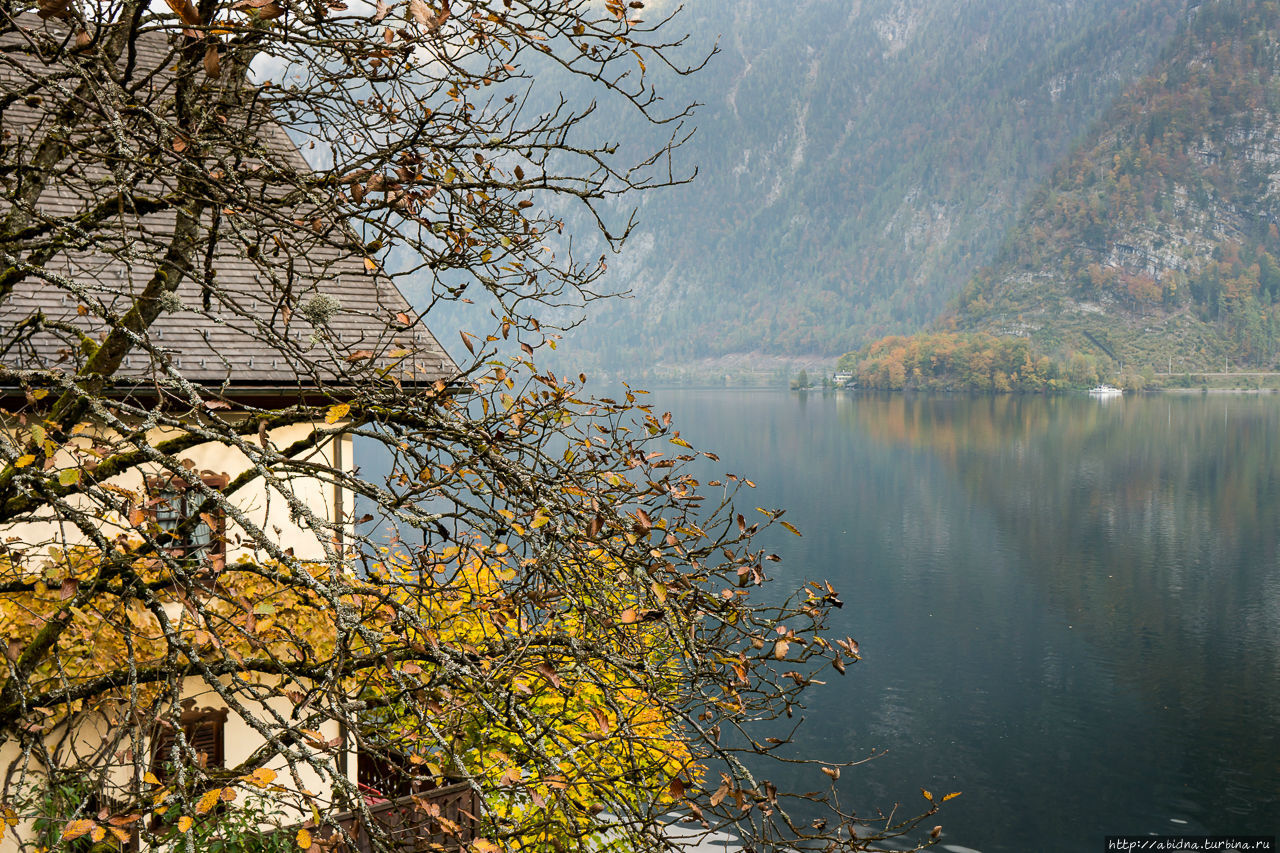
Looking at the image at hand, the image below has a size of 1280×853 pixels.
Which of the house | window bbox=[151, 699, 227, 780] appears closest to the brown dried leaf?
the house

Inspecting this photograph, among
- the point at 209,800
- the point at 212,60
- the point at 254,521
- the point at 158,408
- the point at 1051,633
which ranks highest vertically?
the point at 212,60

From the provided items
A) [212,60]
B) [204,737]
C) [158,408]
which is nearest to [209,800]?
[158,408]

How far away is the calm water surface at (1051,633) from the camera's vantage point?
26.1 metres

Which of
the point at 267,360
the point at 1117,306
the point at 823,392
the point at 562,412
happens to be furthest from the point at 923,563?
the point at 1117,306

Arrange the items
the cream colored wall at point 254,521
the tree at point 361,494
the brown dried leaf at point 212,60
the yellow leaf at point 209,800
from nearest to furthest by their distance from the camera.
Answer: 1. the yellow leaf at point 209,800
2. the brown dried leaf at point 212,60
3. the tree at point 361,494
4. the cream colored wall at point 254,521

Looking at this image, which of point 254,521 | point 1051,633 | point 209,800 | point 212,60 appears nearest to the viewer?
point 209,800

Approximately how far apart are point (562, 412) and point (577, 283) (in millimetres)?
1154

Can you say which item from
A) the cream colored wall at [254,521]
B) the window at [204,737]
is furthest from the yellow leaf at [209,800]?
the window at [204,737]

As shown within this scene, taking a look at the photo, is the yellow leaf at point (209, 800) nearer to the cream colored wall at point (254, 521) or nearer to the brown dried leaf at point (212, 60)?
the brown dried leaf at point (212, 60)

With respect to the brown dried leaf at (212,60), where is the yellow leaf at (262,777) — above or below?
below

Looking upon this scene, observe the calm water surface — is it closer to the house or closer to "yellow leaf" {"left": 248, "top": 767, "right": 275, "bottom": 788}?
the house

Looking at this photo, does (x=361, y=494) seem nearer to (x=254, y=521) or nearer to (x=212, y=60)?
(x=212, y=60)

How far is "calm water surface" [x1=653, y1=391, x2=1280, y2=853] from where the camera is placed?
2611 centimetres

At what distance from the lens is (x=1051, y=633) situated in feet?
126
